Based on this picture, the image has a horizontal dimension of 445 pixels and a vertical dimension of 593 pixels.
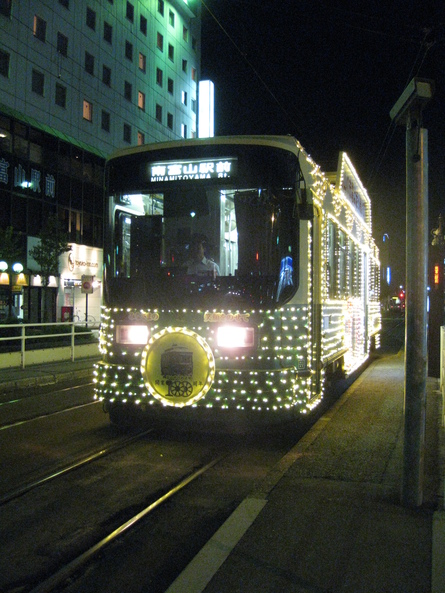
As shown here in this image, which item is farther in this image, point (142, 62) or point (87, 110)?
point (142, 62)

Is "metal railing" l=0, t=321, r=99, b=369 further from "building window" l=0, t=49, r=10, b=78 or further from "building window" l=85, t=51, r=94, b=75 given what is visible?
"building window" l=85, t=51, r=94, b=75

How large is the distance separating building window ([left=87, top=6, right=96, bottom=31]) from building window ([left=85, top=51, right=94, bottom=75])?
1.69 m

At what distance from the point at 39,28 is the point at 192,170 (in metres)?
27.6

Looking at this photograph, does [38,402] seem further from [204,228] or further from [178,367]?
[204,228]

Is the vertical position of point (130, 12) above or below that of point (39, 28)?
above

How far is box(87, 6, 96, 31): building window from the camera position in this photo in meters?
34.3

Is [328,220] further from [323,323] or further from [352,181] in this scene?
[352,181]

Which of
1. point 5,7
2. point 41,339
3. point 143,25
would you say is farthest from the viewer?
point 143,25

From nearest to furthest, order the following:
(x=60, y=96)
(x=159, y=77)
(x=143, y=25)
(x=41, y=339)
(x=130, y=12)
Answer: (x=41, y=339)
(x=60, y=96)
(x=130, y=12)
(x=143, y=25)
(x=159, y=77)

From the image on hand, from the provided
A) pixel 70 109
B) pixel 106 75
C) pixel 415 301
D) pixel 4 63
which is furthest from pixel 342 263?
pixel 106 75

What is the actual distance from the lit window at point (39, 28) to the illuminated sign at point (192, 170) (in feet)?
88.2

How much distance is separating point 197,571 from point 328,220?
576 cm

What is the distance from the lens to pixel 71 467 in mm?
6090

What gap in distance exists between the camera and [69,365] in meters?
15.0
